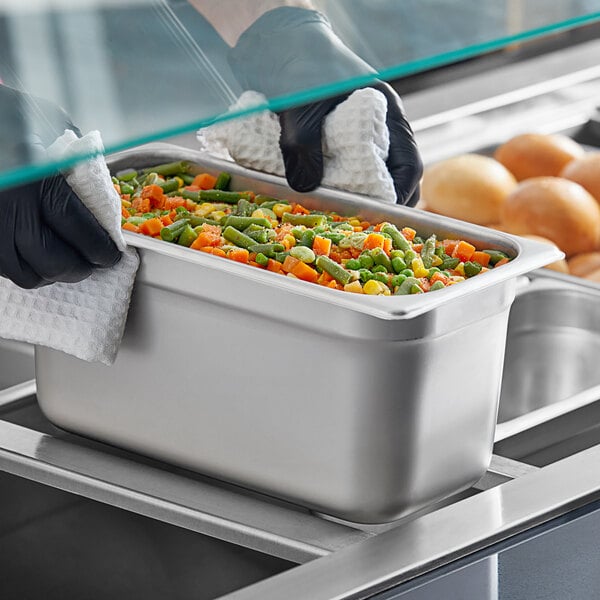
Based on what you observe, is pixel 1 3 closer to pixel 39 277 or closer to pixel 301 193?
pixel 39 277

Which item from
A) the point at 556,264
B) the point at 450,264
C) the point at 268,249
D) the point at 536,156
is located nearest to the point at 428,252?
the point at 450,264

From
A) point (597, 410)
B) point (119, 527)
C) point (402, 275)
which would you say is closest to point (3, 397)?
point (119, 527)

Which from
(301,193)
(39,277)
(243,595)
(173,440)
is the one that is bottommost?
(243,595)

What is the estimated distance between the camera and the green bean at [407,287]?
2.83 feet

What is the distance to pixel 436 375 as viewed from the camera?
870mm

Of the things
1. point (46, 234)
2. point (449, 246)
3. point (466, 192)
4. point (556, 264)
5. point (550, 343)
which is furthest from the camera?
point (466, 192)

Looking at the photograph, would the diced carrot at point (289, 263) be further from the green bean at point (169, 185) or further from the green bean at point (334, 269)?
the green bean at point (169, 185)

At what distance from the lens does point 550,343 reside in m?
1.36

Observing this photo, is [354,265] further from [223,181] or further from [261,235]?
[223,181]

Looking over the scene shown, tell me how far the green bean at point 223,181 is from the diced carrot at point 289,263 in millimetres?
208

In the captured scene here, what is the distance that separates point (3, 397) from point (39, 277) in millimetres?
293

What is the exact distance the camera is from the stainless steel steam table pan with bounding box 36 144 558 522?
0.85 m

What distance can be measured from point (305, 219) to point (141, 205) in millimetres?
146

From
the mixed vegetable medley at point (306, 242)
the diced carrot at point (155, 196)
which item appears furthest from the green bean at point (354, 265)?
the diced carrot at point (155, 196)
